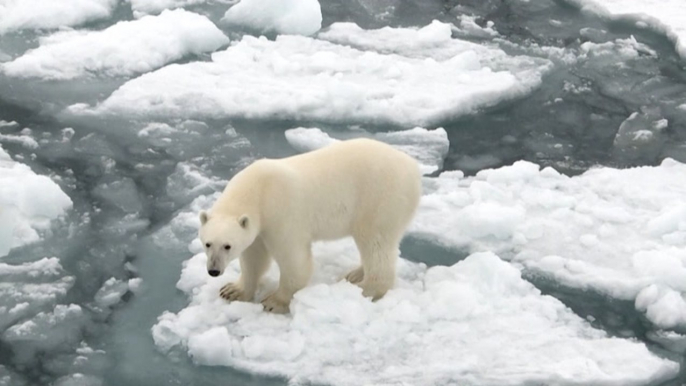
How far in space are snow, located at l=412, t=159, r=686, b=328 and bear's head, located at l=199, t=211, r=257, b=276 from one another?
1.52 m

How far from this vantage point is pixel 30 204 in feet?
17.5

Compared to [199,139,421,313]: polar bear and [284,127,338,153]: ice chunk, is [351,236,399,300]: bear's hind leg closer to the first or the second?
[199,139,421,313]: polar bear

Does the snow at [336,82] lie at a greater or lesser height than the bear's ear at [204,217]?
lesser

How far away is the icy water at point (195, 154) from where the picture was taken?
432 centimetres

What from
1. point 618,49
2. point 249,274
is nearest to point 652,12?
point 618,49

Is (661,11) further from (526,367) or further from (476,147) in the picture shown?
(526,367)

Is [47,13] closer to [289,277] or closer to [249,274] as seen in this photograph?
[249,274]

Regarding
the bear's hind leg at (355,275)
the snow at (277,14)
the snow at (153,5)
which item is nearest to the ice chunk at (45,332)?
the bear's hind leg at (355,275)

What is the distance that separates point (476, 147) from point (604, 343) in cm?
242

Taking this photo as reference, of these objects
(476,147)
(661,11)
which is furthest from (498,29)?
(476,147)

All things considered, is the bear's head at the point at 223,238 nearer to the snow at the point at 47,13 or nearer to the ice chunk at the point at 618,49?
the snow at the point at 47,13

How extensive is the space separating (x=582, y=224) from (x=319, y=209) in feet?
6.19

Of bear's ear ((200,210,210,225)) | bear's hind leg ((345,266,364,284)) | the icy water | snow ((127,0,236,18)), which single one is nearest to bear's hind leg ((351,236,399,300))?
bear's hind leg ((345,266,364,284))

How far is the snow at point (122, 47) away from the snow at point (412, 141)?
5.61 feet
